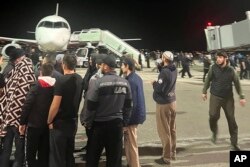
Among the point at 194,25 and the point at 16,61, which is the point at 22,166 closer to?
the point at 16,61

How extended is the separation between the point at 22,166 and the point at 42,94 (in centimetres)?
118

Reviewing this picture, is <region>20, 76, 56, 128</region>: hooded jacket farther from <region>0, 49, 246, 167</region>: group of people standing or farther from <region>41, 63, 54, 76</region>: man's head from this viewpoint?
<region>41, 63, 54, 76</region>: man's head

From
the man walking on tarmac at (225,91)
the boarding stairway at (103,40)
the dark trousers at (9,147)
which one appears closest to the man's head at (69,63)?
the dark trousers at (9,147)

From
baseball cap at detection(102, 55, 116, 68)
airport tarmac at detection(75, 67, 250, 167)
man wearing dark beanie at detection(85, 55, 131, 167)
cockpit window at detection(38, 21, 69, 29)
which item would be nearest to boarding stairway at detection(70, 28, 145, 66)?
cockpit window at detection(38, 21, 69, 29)

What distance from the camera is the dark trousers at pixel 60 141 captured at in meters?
5.75

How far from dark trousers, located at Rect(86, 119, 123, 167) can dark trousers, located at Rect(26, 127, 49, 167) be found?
894 mm

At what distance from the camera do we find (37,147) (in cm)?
605

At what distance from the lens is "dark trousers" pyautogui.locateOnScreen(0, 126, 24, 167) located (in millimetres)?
6152

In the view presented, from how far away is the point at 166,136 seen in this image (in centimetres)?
732

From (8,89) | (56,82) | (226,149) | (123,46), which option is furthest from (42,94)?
(123,46)

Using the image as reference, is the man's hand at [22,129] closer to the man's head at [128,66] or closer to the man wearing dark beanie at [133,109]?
the man wearing dark beanie at [133,109]

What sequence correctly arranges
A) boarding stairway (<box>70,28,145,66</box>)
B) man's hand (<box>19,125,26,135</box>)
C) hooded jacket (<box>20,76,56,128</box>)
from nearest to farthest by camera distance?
hooded jacket (<box>20,76,56,128</box>), man's hand (<box>19,125,26,135</box>), boarding stairway (<box>70,28,145,66</box>)

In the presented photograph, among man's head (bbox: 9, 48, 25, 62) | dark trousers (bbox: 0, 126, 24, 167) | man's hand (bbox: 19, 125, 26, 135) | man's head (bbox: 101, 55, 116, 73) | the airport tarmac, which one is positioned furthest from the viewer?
the airport tarmac

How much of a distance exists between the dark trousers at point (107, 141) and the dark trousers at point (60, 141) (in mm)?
498
